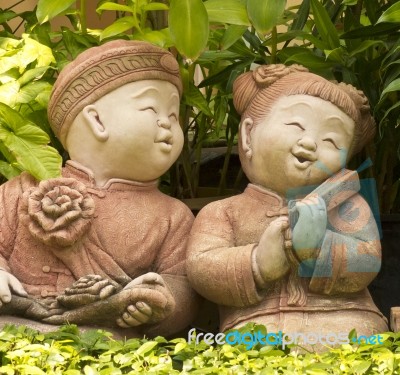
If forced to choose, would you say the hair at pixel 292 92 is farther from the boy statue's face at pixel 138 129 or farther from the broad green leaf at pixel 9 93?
the broad green leaf at pixel 9 93

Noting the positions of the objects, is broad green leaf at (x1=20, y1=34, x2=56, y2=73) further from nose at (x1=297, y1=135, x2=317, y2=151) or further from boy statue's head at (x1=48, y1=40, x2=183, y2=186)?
nose at (x1=297, y1=135, x2=317, y2=151)

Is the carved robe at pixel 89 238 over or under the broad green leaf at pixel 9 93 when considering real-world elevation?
under

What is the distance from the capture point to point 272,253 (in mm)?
2797

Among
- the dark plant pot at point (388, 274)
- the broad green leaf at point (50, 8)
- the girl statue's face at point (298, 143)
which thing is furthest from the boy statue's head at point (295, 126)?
the broad green leaf at point (50, 8)

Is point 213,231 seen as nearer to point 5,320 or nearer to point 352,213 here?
point 352,213

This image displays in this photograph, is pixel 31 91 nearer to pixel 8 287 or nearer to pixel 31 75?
pixel 31 75

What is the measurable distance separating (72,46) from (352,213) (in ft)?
3.57

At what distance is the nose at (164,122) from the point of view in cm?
300

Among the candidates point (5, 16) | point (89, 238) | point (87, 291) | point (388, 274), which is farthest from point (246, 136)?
point (5, 16)

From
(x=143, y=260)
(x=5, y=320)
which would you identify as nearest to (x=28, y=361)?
(x=5, y=320)

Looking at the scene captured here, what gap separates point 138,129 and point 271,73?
402 mm

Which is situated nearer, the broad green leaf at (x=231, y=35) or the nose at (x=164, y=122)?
the nose at (x=164, y=122)

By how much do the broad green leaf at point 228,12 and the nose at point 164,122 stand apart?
0.34m

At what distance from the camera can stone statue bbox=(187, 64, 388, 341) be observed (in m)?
2.82
